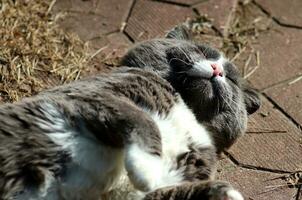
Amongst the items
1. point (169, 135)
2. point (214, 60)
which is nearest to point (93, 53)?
point (214, 60)

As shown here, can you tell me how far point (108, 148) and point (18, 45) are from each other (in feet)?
5.23

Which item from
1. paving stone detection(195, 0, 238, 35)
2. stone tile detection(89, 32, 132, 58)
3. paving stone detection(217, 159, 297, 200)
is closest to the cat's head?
paving stone detection(217, 159, 297, 200)

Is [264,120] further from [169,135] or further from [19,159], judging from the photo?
[19,159]

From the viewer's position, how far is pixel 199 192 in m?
2.87

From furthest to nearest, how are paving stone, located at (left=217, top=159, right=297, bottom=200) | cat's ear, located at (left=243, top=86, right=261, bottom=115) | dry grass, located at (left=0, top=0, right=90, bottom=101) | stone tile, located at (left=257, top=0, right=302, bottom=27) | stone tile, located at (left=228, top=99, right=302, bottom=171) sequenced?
stone tile, located at (left=257, top=0, right=302, bottom=27)
dry grass, located at (left=0, top=0, right=90, bottom=101)
stone tile, located at (left=228, top=99, right=302, bottom=171)
cat's ear, located at (left=243, top=86, right=261, bottom=115)
paving stone, located at (left=217, top=159, right=297, bottom=200)

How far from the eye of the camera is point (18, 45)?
14.1 ft

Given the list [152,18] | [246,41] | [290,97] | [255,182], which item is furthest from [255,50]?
[255,182]

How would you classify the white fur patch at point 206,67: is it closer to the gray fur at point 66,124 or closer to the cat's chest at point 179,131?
the cat's chest at point 179,131

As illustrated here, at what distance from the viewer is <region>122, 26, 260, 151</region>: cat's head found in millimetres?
3346

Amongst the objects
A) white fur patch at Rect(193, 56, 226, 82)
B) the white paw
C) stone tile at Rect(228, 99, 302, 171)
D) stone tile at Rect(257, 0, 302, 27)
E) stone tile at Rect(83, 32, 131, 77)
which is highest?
white fur patch at Rect(193, 56, 226, 82)

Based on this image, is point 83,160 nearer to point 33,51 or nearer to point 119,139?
point 119,139

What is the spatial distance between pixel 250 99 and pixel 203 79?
405 mm

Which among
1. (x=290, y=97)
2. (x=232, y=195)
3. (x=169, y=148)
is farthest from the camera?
(x=290, y=97)

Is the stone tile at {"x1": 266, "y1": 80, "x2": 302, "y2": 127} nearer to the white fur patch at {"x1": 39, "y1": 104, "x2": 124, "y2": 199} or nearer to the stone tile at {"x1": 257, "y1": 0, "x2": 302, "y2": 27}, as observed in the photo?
the stone tile at {"x1": 257, "y1": 0, "x2": 302, "y2": 27}
